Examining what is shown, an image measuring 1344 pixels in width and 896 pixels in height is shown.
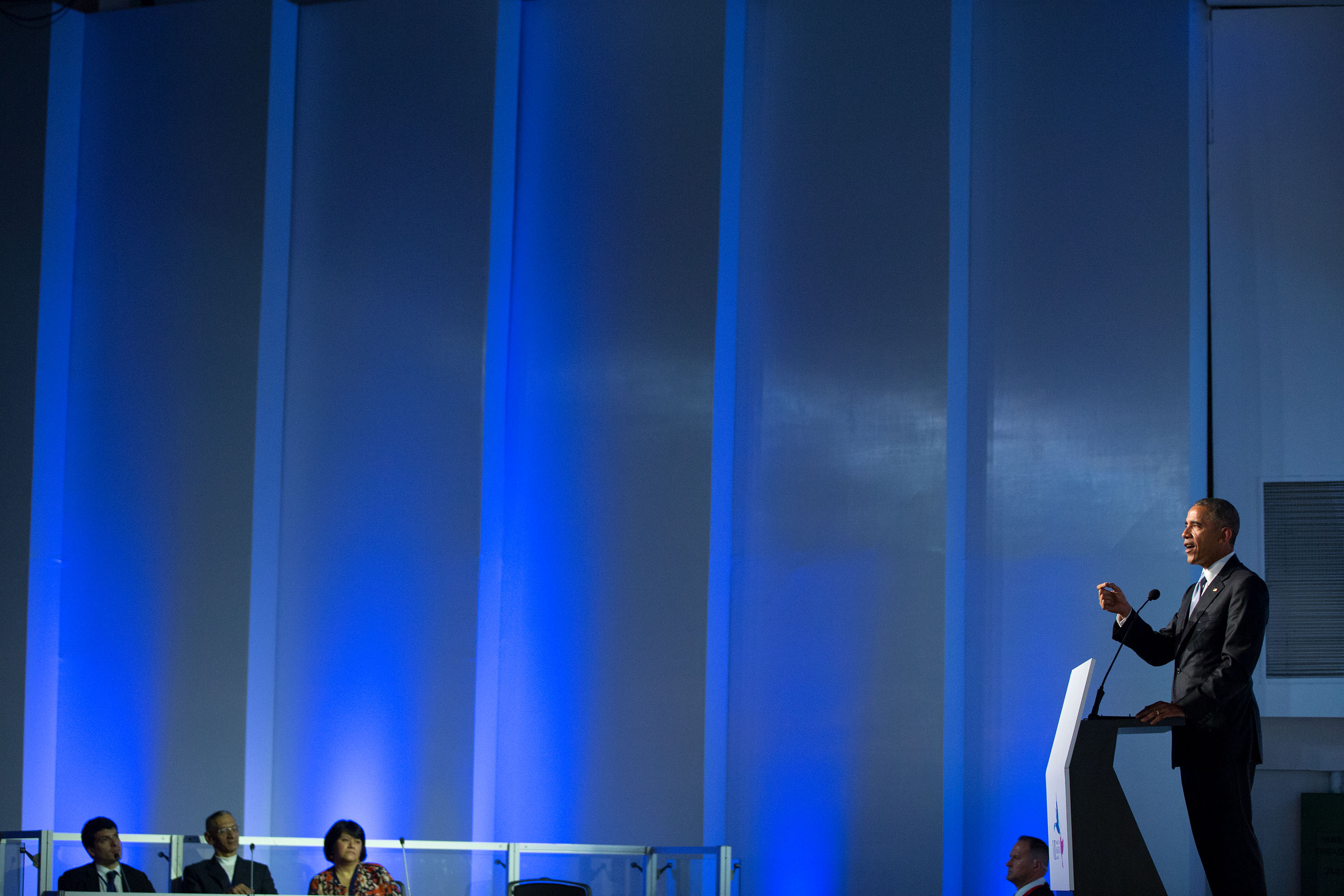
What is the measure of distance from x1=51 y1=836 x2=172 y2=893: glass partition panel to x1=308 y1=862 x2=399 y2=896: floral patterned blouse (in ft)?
2.80

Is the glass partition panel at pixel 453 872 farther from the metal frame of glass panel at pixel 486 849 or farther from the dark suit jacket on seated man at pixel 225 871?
the dark suit jacket on seated man at pixel 225 871

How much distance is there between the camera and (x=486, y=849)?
6.34m

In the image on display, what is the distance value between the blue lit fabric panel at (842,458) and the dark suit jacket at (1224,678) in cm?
293

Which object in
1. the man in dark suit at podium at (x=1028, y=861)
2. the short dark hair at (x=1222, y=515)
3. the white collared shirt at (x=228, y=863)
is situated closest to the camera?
the short dark hair at (x=1222, y=515)

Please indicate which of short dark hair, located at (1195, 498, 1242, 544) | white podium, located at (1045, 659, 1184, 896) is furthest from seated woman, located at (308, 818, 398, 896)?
short dark hair, located at (1195, 498, 1242, 544)

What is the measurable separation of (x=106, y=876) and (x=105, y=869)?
6 centimetres

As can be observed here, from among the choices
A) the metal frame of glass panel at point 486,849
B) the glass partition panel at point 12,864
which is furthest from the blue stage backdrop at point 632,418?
the glass partition panel at point 12,864

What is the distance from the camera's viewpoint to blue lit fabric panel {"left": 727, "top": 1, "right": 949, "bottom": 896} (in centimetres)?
670

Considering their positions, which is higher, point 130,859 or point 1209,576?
point 1209,576

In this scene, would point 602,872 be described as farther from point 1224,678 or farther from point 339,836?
point 1224,678

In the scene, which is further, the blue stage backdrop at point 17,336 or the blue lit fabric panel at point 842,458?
the blue stage backdrop at point 17,336

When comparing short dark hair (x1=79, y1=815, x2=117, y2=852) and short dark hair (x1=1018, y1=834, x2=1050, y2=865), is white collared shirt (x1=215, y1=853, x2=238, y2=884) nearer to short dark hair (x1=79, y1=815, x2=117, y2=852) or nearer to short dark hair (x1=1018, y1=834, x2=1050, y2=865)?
short dark hair (x1=79, y1=815, x2=117, y2=852)

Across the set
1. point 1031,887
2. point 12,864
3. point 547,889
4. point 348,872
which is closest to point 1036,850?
point 1031,887

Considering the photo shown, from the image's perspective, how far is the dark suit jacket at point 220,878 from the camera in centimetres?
609
